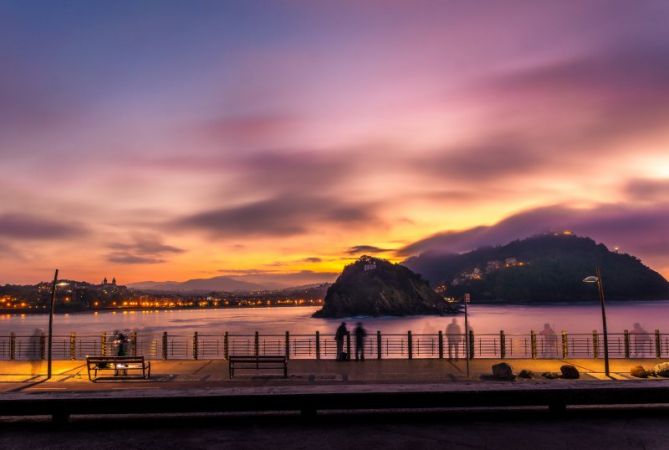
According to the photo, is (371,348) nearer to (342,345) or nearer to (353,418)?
(342,345)

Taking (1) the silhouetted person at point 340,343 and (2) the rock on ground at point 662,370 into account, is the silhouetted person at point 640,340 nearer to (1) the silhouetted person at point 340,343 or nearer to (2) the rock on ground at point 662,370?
(2) the rock on ground at point 662,370

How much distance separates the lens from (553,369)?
81.4ft

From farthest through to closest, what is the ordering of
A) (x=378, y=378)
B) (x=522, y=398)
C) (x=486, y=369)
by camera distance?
(x=486, y=369)
(x=378, y=378)
(x=522, y=398)

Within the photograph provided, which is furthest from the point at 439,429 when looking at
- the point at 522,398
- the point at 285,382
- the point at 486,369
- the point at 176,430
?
the point at 486,369

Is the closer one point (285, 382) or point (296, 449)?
point (296, 449)

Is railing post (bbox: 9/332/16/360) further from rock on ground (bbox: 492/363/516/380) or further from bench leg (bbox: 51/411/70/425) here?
bench leg (bbox: 51/411/70/425)

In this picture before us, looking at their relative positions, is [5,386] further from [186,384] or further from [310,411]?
[310,411]

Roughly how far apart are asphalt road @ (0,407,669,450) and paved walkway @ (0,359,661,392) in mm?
10541

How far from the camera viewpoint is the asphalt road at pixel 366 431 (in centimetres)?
787

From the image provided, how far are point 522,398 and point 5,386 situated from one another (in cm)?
1943

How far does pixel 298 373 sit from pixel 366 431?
15938 millimetres

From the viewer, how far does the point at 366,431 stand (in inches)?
338

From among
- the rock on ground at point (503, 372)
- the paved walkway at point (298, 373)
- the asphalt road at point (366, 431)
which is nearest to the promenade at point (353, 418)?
the asphalt road at point (366, 431)

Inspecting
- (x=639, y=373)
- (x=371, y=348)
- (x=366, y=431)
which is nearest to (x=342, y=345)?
(x=371, y=348)
